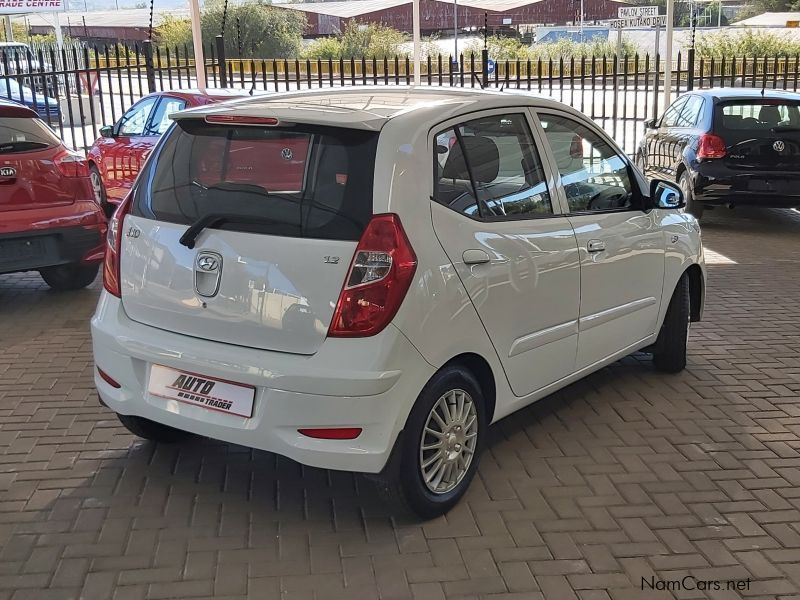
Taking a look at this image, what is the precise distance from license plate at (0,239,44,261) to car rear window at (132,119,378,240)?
3533mm

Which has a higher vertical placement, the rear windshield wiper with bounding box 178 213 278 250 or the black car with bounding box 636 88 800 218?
the rear windshield wiper with bounding box 178 213 278 250

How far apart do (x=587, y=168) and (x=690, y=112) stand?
7447mm

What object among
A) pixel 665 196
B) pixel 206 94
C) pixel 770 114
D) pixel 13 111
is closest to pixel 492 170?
pixel 665 196

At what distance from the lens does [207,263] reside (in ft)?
12.0

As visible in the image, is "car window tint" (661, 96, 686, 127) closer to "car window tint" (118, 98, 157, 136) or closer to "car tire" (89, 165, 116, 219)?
"car window tint" (118, 98, 157, 136)

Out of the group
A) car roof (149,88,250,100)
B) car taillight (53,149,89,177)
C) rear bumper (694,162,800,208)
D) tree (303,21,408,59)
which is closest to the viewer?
car taillight (53,149,89,177)

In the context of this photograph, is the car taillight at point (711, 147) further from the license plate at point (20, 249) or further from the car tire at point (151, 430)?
the car tire at point (151, 430)

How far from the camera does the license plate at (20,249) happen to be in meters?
7.07

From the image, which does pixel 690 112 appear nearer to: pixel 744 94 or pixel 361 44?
pixel 744 94

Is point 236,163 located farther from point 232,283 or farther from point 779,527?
point 779,527

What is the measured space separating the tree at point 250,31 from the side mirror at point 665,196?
97.1 ft

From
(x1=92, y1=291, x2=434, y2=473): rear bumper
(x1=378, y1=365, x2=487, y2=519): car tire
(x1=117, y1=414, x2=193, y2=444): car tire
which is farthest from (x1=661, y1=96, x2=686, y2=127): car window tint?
(x1=92, y1=291, x2=434, y2=473): rear bumper

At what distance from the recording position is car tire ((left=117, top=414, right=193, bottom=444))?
4391 millimetres

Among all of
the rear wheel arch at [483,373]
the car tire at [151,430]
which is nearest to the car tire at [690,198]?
the rear wheel arch at [483,373]
